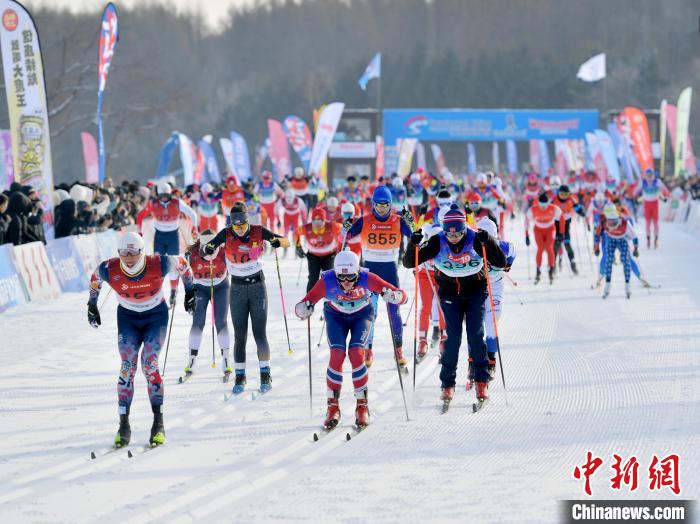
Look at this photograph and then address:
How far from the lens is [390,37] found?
125625 millimetres

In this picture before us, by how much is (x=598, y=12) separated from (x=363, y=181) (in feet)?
300

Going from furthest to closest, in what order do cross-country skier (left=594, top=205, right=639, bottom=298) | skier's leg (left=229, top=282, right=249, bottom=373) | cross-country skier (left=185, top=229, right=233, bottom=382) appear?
1. cross-country skier (left=594, top=205, right=639, bottom=298)
2. cross-country skier (left=185, top=229, right=233, bottom=382)
3. skier's leg (left=229, top=282, right=249, bottom=373)

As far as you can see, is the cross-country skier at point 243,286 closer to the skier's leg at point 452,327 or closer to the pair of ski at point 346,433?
the pair of ski at point 346,433

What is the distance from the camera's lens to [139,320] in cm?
824

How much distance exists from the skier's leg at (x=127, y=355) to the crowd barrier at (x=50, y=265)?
8028 millimetres

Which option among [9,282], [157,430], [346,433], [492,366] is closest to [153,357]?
[157,430]

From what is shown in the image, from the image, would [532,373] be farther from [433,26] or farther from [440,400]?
[433,26]

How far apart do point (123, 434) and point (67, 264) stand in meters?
10.6

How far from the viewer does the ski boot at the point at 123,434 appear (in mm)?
8117

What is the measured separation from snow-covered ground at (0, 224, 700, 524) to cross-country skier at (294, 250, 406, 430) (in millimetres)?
272

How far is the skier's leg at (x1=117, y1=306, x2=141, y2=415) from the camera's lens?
8.21m

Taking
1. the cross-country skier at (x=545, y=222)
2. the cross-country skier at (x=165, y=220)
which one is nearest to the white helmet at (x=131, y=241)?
the cross-country skier at (x=165, y=220)

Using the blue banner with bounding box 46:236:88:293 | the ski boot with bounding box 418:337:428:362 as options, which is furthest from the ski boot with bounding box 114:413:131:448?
the blue banner with bounding box 46:236:88:293

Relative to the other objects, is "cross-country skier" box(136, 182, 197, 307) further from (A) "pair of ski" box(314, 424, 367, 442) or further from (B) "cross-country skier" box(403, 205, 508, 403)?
(A) "pair of ski" box(314, 424, 367, 442)
